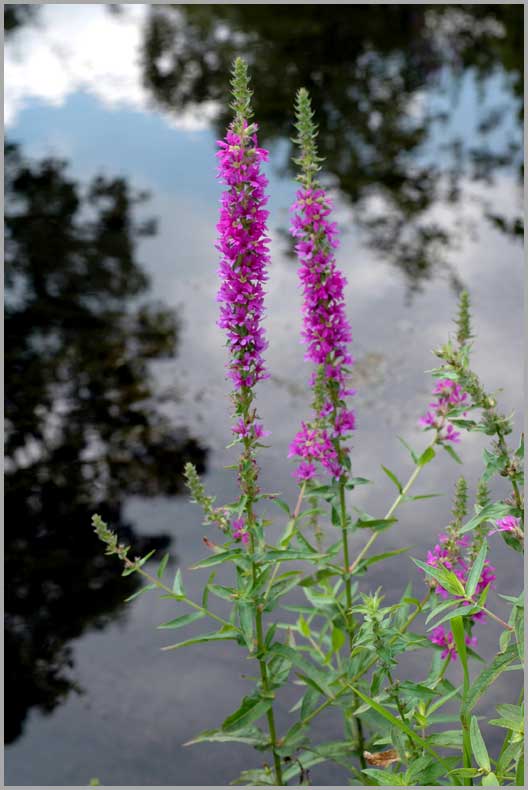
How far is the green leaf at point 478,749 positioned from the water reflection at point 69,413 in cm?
161

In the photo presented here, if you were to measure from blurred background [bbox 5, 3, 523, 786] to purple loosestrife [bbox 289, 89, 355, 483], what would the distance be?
1.08 metres

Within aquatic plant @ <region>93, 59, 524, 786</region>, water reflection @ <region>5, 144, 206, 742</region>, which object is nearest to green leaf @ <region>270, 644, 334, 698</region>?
aquatic plant @ <region>93, 59, 524, 786</region>

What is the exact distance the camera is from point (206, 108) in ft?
23.7

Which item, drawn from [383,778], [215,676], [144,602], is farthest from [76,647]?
[383,778]

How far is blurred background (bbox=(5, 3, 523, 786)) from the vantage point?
3.09 metres

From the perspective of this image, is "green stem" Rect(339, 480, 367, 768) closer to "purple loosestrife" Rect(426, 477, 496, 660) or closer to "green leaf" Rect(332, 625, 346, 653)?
"green leaf" Rect(332, 625, 346, 653)

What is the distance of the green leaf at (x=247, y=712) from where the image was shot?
2168 millimetres

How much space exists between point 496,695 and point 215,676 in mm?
895

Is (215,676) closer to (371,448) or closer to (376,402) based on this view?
(371,448)

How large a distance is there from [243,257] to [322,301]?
25 cm

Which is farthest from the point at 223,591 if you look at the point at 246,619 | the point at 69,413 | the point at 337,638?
the point at 69,413

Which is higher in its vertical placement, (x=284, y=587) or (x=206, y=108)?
(x=206, y=108)

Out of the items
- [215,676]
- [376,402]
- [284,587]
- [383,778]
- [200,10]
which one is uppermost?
[200,10]

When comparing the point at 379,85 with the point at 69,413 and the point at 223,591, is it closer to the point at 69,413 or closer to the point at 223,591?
the point at 69,413
